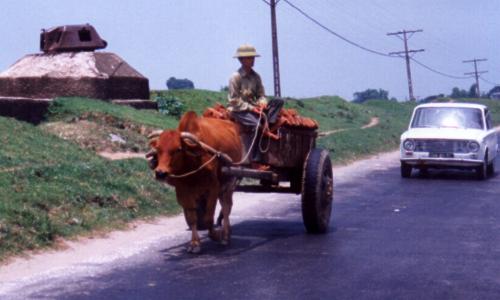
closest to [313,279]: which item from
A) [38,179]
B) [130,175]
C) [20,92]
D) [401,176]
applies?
[38,179]

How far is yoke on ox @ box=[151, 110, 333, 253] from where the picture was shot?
945 centimetres

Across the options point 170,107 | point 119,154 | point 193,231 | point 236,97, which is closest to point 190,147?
point 193,231

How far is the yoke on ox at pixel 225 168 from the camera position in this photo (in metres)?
9.45

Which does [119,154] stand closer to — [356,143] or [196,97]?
[356,143]

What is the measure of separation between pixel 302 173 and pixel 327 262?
2.51 metres

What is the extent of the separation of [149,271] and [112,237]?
2.39 m

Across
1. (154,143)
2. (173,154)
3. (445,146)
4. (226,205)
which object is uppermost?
(154,143)

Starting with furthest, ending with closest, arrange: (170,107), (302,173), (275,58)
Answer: (275,58)
(170,107)
(302,173)

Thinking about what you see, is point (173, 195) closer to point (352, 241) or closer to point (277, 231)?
point (277, 231)

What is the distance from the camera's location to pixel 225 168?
9.86 meters

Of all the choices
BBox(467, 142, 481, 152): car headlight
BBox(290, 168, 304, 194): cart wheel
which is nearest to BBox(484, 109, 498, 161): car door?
BBox(467, 142, 481, 152): car headlight

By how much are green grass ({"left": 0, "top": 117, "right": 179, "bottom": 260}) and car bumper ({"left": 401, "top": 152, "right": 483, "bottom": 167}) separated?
6.61m

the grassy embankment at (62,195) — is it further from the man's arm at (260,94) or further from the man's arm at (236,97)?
the man's arm at (260,94)

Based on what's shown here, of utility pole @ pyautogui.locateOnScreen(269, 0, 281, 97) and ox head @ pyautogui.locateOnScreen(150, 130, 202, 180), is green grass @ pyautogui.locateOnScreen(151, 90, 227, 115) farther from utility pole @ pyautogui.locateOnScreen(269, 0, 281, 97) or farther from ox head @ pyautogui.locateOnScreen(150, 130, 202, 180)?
ox head @ pyautogui.locateOnScreen(150, 130, 202, 180)
